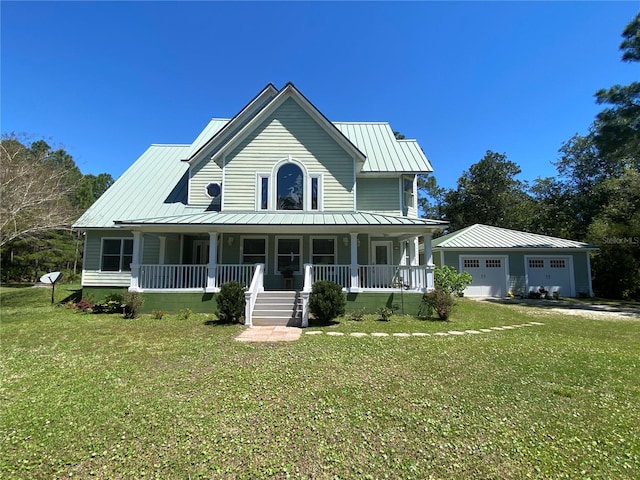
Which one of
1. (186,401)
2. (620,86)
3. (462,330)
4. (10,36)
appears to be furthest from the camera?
(620,86)

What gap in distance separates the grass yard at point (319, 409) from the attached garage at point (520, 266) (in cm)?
1316

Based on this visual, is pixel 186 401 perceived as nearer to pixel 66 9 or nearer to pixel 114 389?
pixel 114 389

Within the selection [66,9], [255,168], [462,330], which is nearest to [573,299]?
[462,330]

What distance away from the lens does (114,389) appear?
4977 mm

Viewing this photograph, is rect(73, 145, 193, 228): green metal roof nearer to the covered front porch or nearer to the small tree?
the covered front porch

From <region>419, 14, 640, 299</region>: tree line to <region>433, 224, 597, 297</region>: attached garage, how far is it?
8.14 ft

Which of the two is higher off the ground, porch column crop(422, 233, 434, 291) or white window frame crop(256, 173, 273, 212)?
white window frame crop(256, 173, 273, 212)

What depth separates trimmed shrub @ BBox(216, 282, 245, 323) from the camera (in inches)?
403

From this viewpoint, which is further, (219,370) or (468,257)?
(468,257)

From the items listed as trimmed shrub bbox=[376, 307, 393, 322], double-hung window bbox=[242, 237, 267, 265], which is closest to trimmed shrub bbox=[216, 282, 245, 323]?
double-hung window bbox=[242, 237, 267, 265]

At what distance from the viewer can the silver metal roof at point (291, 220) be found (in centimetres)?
1170

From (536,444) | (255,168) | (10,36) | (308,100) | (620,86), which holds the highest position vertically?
(620,86)

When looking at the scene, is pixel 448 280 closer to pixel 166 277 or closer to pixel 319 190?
pixel 319 190

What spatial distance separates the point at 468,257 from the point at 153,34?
21.0 metres
